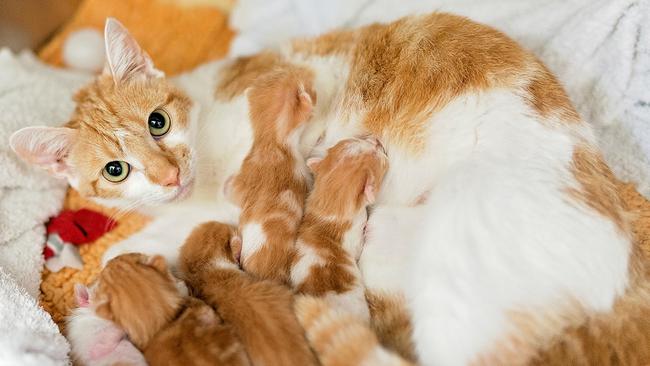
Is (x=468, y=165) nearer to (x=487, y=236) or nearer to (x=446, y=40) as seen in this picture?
(x=487, y=236)

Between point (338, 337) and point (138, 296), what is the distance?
58 cm

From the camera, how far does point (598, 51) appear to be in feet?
7.94

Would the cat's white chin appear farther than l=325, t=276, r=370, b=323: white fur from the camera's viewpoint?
Yes

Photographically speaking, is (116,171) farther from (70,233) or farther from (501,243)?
(501,243)

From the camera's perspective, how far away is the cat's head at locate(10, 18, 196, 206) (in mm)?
1910

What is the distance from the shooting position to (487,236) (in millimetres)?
1491

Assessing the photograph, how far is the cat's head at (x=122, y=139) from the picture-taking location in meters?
1.91

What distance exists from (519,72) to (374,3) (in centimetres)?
110

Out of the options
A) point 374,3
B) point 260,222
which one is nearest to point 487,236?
point 260,222

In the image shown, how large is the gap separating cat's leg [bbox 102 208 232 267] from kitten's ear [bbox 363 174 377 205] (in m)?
0.49

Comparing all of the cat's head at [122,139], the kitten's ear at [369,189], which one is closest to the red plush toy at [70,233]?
the cat's head at [122,139]

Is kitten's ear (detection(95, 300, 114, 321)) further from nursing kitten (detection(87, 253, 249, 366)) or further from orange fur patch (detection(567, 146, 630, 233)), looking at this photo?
orange fur patch (detection(567, 146, 630, 233))

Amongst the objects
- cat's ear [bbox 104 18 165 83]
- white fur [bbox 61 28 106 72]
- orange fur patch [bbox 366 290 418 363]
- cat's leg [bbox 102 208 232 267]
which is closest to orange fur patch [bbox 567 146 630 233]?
orange fur patch [bbox 366 290 418 363]

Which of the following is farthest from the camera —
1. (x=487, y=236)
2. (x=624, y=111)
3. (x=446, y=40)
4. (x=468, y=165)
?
(x=624, y=111)
